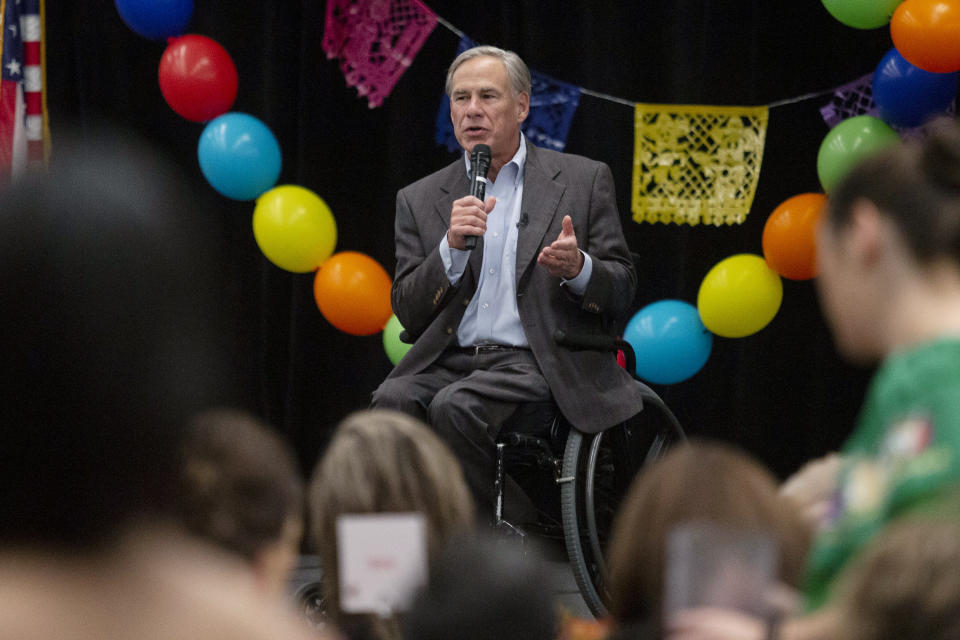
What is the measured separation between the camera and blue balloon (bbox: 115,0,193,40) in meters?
3.43

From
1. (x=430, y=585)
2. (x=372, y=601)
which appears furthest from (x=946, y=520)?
(x=372, y=601)

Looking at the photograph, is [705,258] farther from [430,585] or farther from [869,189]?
[430,585]

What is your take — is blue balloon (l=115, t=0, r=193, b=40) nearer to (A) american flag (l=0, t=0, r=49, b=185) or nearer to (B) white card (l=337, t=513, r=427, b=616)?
(A) american flag (l=0, t=0, r=49, b=185)

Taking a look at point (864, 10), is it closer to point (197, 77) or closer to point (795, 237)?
point (795, 237)

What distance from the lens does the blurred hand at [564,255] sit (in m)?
2.71

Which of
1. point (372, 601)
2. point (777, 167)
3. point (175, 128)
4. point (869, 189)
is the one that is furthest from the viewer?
point (175, 128)

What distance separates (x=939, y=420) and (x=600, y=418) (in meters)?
1.72

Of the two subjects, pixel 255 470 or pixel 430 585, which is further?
pixel 430 585

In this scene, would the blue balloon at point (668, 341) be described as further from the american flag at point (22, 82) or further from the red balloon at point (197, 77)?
the american flag at point (22, 82)

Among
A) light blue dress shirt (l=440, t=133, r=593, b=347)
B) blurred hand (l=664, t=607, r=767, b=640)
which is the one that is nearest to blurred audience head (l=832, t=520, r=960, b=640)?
blurred hand (l=664, t=607, r=767, b=640)

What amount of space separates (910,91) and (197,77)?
6.90ft

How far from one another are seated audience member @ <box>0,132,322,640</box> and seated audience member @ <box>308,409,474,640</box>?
0.71 meters

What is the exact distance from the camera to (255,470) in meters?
0.80

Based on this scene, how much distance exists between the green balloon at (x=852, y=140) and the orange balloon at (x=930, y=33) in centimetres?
23
